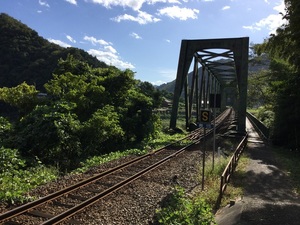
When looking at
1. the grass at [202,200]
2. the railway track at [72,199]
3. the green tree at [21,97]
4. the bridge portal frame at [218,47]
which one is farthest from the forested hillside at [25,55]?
the grass at [202,200]

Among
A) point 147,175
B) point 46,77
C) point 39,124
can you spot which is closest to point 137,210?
point 147,175

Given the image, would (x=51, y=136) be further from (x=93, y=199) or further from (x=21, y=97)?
(x=21, y=97)

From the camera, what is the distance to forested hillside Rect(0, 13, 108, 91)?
63031 millimetres

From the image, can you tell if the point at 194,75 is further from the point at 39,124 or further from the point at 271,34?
the point at 39,124

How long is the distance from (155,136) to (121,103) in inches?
133

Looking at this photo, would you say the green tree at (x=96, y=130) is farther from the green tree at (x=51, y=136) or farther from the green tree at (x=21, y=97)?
the green tree at (x=21, y=97)

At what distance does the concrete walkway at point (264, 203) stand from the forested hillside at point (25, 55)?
173 feet

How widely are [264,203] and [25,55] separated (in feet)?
234

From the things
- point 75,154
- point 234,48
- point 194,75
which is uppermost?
point 234,48

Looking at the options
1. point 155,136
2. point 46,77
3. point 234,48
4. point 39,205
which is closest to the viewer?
point 39,205

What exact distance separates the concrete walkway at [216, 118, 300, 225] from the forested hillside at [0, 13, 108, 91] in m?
52.8

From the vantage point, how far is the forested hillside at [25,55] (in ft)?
207

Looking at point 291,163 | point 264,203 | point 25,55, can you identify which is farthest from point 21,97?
point 25,55

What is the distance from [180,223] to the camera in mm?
6168
